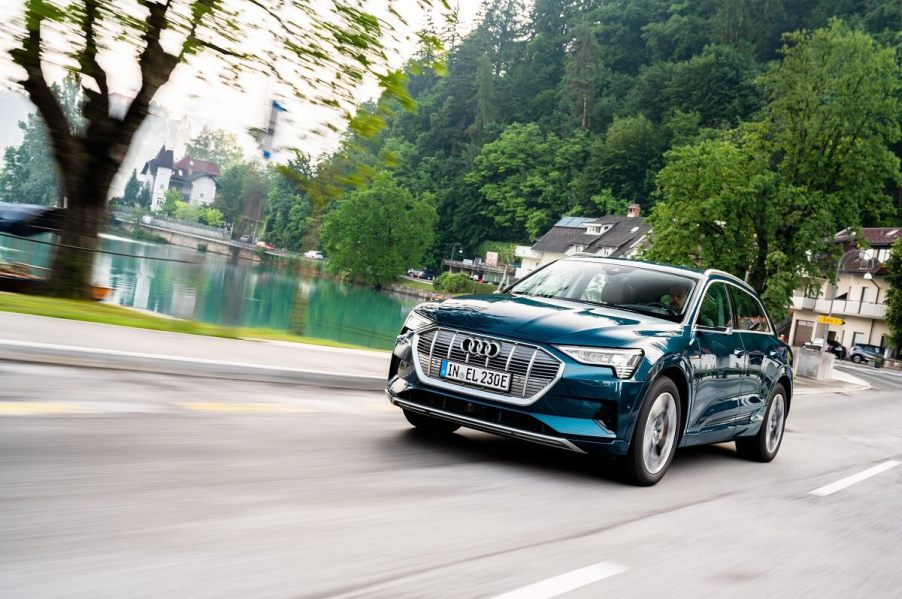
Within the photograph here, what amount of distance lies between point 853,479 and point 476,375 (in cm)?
458

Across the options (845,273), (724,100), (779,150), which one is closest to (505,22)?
(724,100)

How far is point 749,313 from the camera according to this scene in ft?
28.7

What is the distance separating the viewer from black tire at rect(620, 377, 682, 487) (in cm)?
647

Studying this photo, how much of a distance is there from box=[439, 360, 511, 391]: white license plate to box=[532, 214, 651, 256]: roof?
88671 mm

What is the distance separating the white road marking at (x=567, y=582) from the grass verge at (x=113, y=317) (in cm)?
849

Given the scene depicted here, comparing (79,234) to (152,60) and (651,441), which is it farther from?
(651,441)

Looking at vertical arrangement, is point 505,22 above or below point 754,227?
above

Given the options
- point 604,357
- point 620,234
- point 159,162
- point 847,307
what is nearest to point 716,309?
point 604,357

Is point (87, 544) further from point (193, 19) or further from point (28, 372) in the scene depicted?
point (193, 19)

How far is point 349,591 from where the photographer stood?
3.56 meters

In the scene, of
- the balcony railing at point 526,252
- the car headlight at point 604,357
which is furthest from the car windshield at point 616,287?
the balcony railing at point 526,252

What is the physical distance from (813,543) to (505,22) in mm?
144233

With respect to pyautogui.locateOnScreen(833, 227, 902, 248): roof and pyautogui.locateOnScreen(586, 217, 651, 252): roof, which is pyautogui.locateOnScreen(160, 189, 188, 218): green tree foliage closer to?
pyautogui.locateOnScreen(833, 227, 902, 248): roof

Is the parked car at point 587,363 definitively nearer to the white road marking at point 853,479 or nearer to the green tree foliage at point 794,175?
the white road marking at point 853,479
